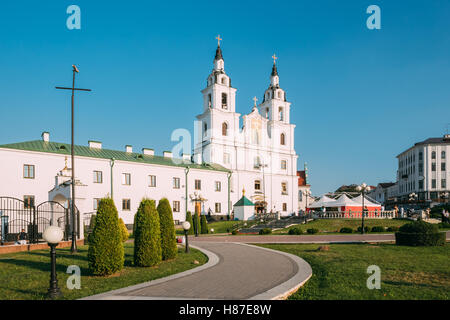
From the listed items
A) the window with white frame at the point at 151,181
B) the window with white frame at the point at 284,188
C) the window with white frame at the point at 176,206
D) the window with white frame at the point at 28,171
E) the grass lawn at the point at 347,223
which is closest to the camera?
the window with white frame at the point at 28,171

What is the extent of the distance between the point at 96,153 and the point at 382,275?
3326 cm

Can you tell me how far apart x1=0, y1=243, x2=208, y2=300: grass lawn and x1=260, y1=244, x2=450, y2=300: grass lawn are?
430 centimetres

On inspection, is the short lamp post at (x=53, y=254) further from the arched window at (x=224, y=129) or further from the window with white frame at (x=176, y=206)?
the arched window at (x=224, y=129)

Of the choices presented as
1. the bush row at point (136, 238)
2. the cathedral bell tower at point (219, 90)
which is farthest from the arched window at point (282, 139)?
the bush row at point (136, 238)

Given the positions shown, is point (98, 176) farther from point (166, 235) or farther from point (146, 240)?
point (146, 240)

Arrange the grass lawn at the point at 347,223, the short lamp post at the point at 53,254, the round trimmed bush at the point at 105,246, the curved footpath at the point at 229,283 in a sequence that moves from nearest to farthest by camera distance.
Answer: the curved footpath at the point at 229,283, the short lamp post at the point at 53,254, the round trimmed bush at the point at 105,246, the grass lawn at the point at 347,223

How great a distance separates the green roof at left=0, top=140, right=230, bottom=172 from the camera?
3272cm

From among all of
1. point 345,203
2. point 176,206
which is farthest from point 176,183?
point 345,203

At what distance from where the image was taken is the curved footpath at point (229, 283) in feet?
23.6

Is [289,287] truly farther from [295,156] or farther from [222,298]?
[295,156]

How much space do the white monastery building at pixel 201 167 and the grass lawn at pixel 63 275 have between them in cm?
652

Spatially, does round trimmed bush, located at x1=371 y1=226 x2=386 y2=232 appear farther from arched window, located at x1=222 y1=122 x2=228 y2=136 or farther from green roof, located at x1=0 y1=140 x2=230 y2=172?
arched window, located at x1=222 y1=122 x2=228 y2=136

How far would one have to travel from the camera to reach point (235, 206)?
1727 inches
